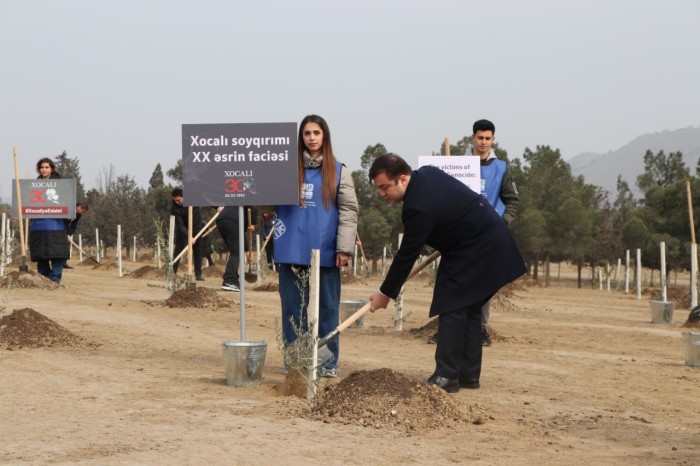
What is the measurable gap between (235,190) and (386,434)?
9.53 ft

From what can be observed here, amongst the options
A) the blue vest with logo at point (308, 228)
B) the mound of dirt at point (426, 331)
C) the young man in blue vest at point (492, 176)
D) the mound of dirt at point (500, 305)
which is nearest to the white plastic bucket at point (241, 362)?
the blue vest with logo at point (308, 228)

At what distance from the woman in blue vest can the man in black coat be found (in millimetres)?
618

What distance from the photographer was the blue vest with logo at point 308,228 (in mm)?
7672

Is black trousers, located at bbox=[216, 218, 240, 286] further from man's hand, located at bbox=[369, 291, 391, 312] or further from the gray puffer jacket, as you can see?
man's hand, located at bbox=[369, 291, 391, 312]

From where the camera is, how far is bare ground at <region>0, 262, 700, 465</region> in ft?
17.0

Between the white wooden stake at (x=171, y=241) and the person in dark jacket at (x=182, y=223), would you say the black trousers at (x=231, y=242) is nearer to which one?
the white wooden stake at (x=171, y=241)

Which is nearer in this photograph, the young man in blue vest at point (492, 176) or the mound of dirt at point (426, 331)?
the young man in blue vest at point (492, 176)

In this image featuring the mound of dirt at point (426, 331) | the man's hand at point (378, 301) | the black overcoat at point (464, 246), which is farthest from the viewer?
the mound of dirt at point (426, 331)

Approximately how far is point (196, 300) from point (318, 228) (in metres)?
6.62

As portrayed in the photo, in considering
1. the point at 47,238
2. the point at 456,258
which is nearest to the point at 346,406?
the point at 456,258

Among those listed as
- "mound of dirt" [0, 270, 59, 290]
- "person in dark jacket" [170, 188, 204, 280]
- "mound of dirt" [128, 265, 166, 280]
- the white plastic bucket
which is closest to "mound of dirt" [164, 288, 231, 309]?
"mound of dirt" [0, 270, 59, 290]

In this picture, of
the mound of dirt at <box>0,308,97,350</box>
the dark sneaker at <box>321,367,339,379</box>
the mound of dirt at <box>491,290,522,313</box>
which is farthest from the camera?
the mound of dirt at <box>491,290,522,313</box>

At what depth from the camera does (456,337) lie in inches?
287

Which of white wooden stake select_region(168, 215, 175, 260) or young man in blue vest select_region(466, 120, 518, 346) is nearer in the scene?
young man in blue vest select_region(466, 120, 518, 346)
